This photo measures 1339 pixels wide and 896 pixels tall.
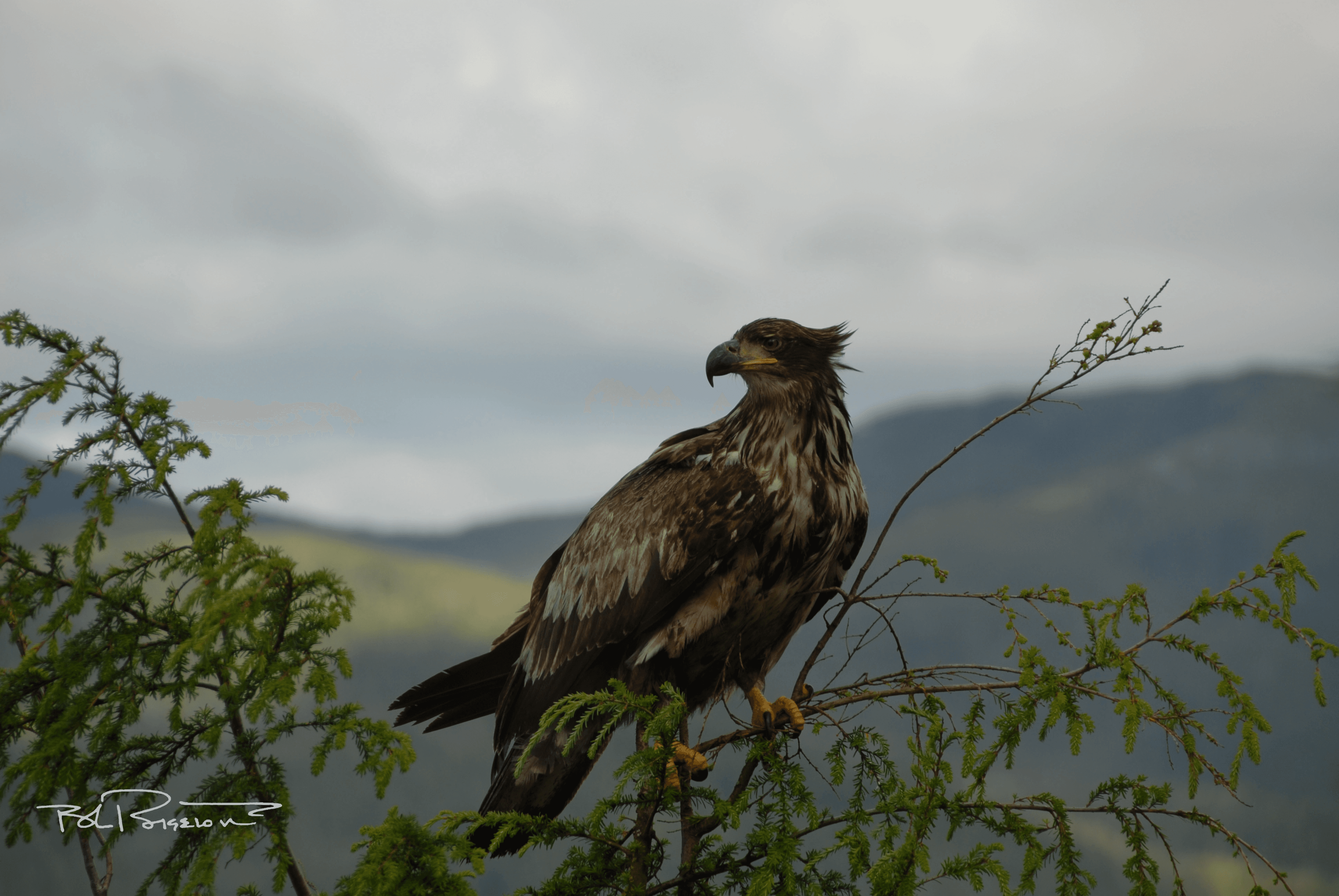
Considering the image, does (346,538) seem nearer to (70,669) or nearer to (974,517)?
(974,517)

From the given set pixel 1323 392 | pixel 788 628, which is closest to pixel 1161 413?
pixel 1323 392

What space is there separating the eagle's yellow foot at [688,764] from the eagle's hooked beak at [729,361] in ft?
6.07

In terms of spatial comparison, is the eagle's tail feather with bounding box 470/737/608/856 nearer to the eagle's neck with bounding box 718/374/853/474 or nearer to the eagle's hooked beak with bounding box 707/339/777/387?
the eagle's neck with bounding box 718/374/853/474

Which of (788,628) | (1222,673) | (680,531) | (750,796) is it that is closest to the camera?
(1222,673)

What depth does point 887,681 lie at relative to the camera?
11.7 ft

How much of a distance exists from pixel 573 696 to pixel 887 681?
1326 mm

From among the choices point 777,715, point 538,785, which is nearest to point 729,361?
point 777,715

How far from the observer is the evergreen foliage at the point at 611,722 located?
288cm

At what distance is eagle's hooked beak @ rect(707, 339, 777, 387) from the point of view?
14.6 feet

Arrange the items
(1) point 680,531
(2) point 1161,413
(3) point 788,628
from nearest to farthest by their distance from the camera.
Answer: (1) point 680,531 → (3) point 788,628 → (2) point 1161,413

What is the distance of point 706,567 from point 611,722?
3.89 ft

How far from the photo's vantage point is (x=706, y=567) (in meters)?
4.10

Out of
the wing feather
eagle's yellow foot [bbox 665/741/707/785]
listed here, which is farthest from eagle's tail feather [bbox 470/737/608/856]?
eagle's yellow foot [bbox 665/741/707/785]
